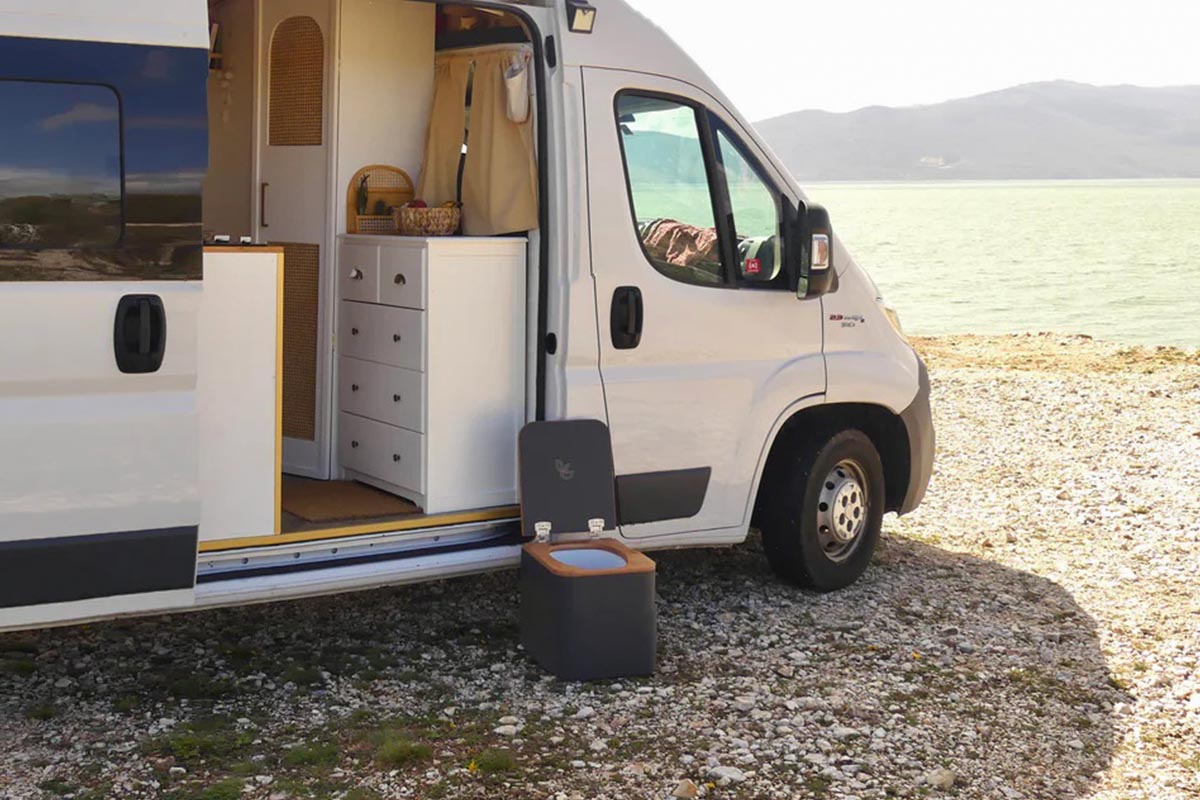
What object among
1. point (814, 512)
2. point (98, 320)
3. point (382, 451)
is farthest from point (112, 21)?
point (814, 512)

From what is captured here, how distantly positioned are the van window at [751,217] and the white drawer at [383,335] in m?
1.31

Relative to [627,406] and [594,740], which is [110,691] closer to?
[594,740]

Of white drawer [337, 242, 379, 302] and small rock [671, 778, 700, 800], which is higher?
white drawer [337, 242, 379, 302]

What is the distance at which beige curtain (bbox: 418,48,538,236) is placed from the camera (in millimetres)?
5789

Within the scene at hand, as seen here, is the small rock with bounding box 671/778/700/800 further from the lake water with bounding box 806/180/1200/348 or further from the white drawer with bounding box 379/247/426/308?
the lake water with bounding box 806/180/1200/348

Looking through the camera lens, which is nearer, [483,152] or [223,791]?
[223,791]

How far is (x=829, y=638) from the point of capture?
6074mm

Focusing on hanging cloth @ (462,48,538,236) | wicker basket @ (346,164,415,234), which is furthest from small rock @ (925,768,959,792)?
wicker basket @ (346,164,415,234)

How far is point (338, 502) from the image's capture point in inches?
231

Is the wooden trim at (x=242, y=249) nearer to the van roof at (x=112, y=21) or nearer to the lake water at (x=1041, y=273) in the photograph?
the van roof at (x=112, y=21)

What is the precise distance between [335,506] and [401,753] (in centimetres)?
139

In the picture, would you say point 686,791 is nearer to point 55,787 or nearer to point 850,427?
point 55,787

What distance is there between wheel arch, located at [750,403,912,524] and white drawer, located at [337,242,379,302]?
169cm

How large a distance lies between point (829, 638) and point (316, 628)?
1987 mm
